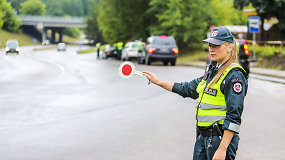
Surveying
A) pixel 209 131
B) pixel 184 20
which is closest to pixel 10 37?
pixel 184 20

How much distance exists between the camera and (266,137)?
8078mm

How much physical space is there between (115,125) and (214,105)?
574 centimetres

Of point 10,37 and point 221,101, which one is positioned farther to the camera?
point 10,37

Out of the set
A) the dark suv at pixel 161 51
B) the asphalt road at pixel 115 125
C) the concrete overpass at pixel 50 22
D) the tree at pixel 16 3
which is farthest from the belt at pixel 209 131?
the concrete overpass at pixel 50 22

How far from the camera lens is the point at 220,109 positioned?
11.4 feet

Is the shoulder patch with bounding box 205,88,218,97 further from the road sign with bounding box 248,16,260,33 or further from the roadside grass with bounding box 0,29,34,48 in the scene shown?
the roadside grass with bounding box 0,29,34,48

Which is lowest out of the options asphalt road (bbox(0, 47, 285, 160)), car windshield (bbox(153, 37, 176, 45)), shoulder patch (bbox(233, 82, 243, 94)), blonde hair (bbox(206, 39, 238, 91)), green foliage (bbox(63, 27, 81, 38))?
asphalt road (bbox(0, 47, 285, 160))

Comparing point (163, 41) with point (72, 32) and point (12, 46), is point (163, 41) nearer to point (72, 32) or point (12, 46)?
point (12, 46)

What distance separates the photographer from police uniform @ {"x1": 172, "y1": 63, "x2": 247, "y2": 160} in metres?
3.32

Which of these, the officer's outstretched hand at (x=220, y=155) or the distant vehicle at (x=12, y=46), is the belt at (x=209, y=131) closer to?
the officer's outstretched hand at (x=220, y=155)

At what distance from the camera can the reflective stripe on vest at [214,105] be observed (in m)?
3.45

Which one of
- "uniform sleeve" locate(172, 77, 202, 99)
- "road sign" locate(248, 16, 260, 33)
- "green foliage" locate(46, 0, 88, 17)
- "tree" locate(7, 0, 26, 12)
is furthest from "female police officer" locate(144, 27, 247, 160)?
"green foliage" locate(46, 0, 88, 17)

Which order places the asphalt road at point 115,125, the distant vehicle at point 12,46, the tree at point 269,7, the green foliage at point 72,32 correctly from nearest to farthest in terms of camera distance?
the asphalt road at point 115,125 → the tree at point 269,7 → the distant vehicle at point 12,46 → the green foliage at point 72,32

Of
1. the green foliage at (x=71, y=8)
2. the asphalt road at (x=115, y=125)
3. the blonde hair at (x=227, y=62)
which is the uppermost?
the green foliage at (x=71, y=8)
